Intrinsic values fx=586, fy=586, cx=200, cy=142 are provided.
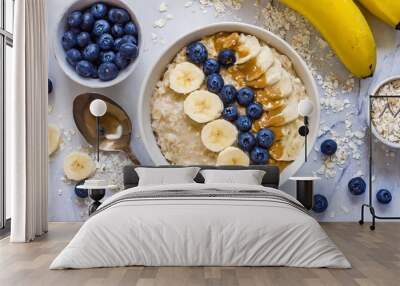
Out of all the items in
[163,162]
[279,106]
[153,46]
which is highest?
[153,46]

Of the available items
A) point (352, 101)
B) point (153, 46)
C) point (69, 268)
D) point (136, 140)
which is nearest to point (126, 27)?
point (153, 46)

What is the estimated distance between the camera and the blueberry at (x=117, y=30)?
5711 millimetres

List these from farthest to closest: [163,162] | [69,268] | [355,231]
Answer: [163,162] < [355,231] < [69,268]

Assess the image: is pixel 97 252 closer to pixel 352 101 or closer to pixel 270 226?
pixel 270 226

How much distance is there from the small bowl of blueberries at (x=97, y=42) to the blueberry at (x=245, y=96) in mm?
1082

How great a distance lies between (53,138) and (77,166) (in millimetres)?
382

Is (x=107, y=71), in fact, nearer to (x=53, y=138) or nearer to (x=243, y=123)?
(x=53, y=138)

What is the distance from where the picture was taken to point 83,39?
5.71 metres

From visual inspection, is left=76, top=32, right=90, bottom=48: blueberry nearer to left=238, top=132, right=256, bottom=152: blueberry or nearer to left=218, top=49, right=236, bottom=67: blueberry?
left=218, top=49, right=236, bottom=67: blueberry

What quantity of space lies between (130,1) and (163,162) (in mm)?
1708

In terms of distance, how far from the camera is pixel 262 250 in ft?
12.4

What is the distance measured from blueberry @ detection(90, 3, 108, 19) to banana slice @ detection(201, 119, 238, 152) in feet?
4.89

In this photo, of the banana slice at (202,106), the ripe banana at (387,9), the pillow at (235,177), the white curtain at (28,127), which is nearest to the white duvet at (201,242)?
the white curtain at (28,127)

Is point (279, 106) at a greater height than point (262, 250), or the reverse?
point (279, 106)
